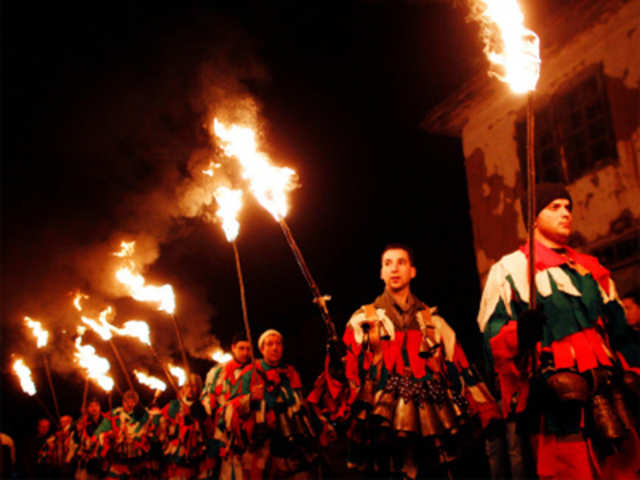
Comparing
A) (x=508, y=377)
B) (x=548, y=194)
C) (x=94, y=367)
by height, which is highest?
(x=94, y=367)

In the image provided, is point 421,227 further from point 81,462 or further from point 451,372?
point 451,372

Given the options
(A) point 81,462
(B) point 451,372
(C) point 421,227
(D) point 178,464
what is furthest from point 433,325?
(C) point 421,227

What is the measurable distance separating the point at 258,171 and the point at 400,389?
98.5 inches

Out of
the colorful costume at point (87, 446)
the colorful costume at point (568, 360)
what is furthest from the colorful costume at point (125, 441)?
the colorful costume at point (568, 360)

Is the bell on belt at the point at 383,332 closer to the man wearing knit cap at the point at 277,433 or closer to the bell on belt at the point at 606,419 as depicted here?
the bell on belt at the point at 606,419

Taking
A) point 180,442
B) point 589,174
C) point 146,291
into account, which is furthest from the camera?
point 589,174

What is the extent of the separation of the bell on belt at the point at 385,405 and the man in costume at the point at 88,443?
1100 cm

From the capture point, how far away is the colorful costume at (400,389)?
4.03 m

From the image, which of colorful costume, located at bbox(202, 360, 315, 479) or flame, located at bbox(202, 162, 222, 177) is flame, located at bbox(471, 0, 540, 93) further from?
colorful costume, located at bbox(202, 360, 315, 479)

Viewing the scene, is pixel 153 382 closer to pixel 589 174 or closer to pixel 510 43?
pixel 589 174

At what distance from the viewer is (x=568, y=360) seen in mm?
3354

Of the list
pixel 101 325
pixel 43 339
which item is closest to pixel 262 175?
pixel 101 325

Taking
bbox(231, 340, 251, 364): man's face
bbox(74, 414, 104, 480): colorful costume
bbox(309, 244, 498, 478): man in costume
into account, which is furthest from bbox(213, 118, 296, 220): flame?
bbox(74, 414, 104, 480): colorful costume

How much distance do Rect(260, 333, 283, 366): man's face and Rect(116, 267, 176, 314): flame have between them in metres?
1.28
